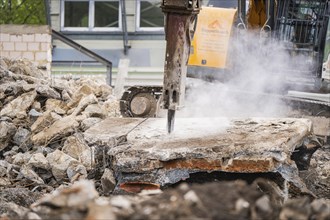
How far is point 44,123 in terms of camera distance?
845 centimetres

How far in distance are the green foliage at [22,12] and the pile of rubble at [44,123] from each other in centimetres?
869

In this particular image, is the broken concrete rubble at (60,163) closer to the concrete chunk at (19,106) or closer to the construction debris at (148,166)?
the construction debris at (148,166)

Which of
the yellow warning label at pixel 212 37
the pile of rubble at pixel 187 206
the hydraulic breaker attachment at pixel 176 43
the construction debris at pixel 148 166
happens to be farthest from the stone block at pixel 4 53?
the pile of rubble at pixel 187 206

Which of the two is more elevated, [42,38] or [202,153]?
[42,38]

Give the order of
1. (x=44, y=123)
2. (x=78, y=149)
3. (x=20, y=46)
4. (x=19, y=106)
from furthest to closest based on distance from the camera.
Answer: (x=20, y=46), (x=19, y=106), (x=44, y=123), (x=78, y=149)

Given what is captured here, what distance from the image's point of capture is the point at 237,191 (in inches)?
110

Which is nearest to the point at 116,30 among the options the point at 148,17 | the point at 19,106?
the point at 148,17

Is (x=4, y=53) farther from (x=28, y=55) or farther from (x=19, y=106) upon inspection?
(x=19, y=106)

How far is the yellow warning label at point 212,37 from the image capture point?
1159cm

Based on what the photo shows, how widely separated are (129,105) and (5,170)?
3.67m

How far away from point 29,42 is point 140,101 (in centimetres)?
227

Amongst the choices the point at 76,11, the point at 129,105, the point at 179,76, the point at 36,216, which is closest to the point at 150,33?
the point at 76,11

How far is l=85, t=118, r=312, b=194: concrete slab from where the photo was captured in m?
5.25

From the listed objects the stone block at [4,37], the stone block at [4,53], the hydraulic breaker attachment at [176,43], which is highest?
the hydraulic breaker attachment at [176,43]
